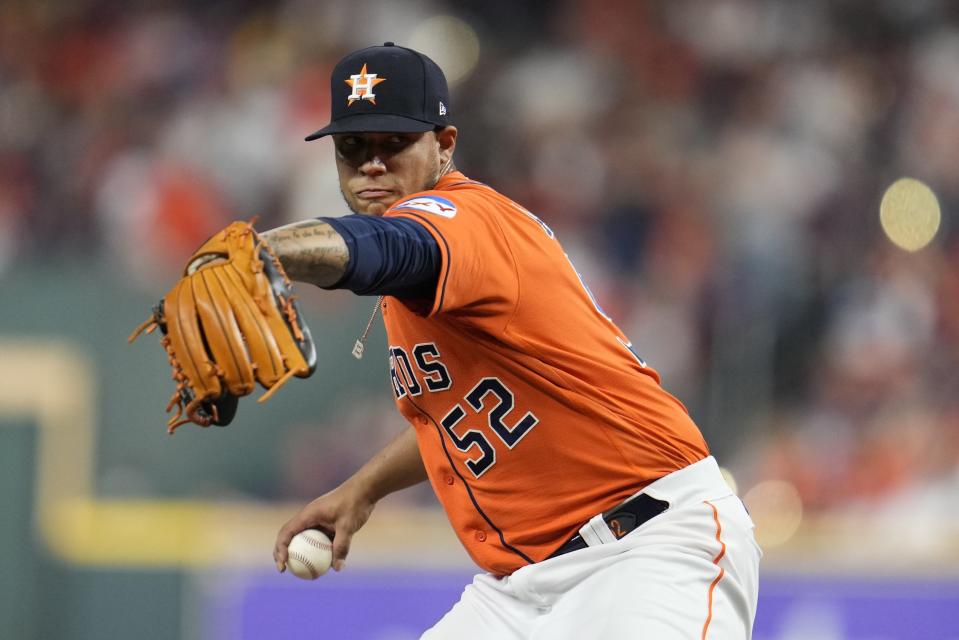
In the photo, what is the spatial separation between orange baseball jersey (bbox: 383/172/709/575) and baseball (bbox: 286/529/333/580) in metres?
0.45

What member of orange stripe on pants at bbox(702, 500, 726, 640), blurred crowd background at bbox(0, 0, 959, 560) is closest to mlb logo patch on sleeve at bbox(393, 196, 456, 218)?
orange stripe on pants at bbox(702, 500, 726, 640)

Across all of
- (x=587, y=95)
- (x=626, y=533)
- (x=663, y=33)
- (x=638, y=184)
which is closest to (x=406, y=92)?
(x=626, y=533)

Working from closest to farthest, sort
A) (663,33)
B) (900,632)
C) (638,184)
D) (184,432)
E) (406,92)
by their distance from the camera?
(406,92)
(900,632)
(184,432)
(638,184)
(663,33)

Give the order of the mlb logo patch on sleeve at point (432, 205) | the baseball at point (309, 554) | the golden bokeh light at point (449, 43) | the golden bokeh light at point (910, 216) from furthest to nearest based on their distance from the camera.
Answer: the golden bokeh light at point (449, 43)
the golden bokeh light at point (910, 216)
the baseball at point (309, 554)
the mlb logo patch on sleeve at point (432, 205)

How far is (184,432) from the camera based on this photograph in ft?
20.9

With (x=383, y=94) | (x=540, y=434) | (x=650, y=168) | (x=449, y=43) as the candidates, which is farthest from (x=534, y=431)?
(x=449, y=43)

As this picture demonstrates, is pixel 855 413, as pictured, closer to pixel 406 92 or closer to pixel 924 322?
pixel 924 322

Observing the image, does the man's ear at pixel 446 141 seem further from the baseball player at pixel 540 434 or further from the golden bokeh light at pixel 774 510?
the golden bokeh light at pixel 774 510

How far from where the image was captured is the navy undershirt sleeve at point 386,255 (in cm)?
212

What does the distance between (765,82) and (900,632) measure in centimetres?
377

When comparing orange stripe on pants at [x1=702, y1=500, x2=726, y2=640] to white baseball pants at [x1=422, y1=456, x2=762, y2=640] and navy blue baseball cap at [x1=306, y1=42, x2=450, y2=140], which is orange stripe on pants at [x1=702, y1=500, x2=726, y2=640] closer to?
white baseball pants at [x1=422, y1=456, x2=762, y2=640]

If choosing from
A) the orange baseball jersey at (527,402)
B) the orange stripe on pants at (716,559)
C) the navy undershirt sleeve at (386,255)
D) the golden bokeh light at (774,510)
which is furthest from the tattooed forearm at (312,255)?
the golden bokeh light at (774,510)

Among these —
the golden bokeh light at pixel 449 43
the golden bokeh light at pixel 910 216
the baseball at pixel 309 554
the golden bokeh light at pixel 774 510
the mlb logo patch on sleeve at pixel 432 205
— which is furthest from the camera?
the golden bokeh light at pixel 449 43

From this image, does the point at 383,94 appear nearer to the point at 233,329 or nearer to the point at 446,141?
the point at 446,141
